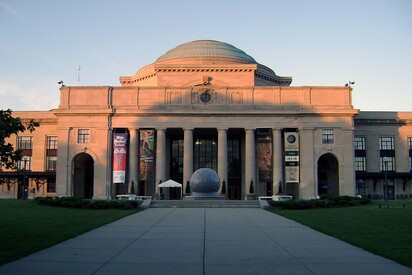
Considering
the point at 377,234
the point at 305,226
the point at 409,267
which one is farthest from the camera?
the point at 305,226

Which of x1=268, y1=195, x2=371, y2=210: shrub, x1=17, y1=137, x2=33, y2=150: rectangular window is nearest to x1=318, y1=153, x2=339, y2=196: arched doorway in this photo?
x1=268, y1=195, x2=371, y2=210: shrub

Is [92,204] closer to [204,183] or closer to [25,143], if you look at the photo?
[204,183]

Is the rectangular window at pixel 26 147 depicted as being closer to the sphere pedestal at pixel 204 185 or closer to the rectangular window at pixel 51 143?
the rectangular window at pixel 51 143

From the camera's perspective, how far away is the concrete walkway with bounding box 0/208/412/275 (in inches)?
506

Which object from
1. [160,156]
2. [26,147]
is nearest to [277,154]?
Result: [160,156]

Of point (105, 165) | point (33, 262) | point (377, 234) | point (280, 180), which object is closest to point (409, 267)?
point (377, 234)

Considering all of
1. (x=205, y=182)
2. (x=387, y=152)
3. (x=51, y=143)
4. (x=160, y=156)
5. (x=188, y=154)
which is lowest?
(x=205, y=182)

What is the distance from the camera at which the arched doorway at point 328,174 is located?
233ft

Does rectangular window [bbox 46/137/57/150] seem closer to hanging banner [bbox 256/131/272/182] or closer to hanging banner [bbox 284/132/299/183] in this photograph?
hanging banner [bbox 256/131/272/182]

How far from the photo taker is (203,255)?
15.2 metres

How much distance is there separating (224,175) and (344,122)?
18.3m

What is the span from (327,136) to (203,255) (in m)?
54.5

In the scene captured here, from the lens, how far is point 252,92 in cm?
6756

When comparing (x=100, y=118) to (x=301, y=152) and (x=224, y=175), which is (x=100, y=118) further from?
(x=301, y=152)
